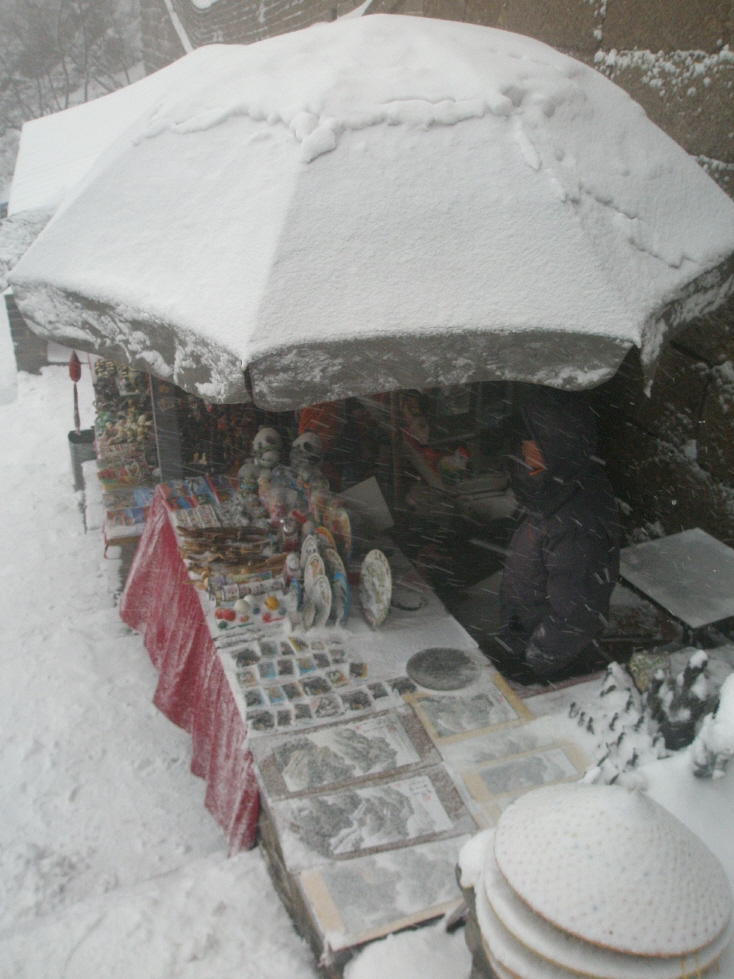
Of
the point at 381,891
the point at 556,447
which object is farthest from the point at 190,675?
the point at 556,447

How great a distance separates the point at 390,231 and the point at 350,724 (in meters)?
1.88

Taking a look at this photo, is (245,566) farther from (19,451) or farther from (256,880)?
(19,451)

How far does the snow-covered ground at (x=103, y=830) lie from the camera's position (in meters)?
2.47

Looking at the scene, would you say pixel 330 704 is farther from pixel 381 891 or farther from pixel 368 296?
pixel 368 296

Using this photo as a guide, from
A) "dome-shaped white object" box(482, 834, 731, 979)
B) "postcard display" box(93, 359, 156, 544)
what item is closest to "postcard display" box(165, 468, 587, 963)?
"dome-shaped white object" box(482, 834, 731, 979)

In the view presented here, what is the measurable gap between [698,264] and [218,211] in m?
1.69

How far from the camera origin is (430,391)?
209 inches

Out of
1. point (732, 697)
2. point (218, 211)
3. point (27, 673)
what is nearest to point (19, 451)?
point (27, 673)

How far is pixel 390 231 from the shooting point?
230 cm

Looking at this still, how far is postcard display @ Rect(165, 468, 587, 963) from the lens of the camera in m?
2.30

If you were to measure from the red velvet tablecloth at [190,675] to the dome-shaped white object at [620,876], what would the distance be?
168cm

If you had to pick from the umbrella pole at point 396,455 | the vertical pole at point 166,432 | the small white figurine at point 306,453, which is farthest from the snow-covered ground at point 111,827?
the umbrella pole at point 396,455

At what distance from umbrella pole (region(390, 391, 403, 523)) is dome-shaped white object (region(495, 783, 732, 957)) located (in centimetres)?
Result: 401

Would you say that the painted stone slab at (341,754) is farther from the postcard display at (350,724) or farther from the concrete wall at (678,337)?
the concrete wall at (678,337)
